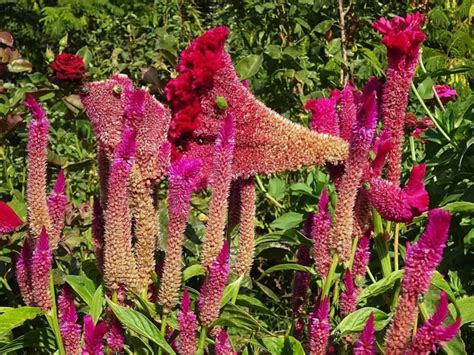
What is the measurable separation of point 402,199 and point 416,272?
10.6 inches

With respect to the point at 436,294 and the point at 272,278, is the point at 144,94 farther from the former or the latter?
the point at 272,278

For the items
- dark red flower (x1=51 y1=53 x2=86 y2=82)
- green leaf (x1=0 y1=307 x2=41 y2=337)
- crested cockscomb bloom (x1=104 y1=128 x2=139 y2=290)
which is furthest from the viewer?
dark red flower (x1=51 y1=53 x2=86 y2=82)

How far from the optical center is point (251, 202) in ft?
5.93

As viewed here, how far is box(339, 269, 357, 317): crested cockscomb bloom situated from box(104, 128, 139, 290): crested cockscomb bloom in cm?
41

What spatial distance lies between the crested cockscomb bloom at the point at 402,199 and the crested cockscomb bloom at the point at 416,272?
23cm

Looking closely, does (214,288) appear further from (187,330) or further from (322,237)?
(322,237)

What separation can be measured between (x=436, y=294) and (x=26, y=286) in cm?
89

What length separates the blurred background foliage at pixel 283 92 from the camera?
270 centimetres

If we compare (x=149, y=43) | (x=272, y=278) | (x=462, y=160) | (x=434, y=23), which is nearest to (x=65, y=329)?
(x=462, y=160)

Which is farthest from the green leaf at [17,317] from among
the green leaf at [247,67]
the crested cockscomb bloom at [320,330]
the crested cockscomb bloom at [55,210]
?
the green leaf at [247,67]

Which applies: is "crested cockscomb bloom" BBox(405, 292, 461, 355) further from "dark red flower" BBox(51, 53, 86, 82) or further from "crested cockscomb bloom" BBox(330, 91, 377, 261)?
"dark red flower" BBox(51, 53, 86, 82)

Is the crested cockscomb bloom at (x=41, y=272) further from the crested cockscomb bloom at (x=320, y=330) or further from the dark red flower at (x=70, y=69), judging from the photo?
the dark red flower at (x=70, y=69)

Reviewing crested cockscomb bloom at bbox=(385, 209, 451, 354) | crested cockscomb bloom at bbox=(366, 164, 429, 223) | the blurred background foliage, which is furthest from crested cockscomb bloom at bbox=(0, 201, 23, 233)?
crested cockscomb bloom at bbox=(385, 209, 451, 354)

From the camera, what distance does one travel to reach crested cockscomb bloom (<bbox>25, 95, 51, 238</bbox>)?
1.71 meters
